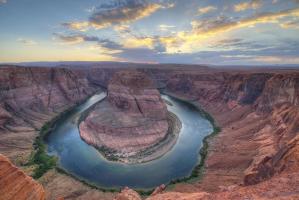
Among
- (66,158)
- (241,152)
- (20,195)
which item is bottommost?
(66,158)

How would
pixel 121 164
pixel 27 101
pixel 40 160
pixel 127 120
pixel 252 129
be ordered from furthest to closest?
1. pixel 27 101
2. pixel 127 120
3. pixel 252 129
4. pixel 40 160
5. pixel 121 164

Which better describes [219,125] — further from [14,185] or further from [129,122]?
[14,185]

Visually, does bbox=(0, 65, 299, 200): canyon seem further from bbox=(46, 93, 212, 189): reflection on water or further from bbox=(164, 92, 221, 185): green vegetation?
bbox=(46, 93, 212, 189): reflection on water

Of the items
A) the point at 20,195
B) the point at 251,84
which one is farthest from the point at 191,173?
the point at 251,84

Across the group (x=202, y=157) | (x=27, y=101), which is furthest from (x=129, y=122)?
(x=27, y=101)

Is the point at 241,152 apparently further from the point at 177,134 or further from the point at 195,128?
the point at 195,128

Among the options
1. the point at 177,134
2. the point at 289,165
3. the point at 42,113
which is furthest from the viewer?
the point at 42,113
